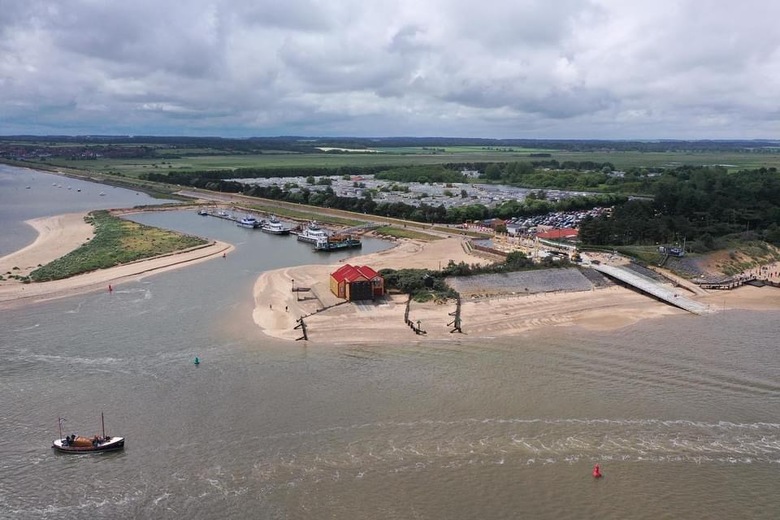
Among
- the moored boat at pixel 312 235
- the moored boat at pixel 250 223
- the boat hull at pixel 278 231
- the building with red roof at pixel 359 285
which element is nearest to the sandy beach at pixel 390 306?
the building with red roof at pixel 359 285

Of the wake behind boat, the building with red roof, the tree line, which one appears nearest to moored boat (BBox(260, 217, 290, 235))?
the tree line

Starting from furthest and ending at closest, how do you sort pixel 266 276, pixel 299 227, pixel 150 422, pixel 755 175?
1. pixel 755 175
2. pixel 299 227
3. pixel 266 276
4. pixel 150 422

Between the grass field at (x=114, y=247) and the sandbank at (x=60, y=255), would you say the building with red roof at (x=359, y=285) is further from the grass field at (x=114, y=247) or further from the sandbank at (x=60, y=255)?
the grass field at (x=114, y=247)

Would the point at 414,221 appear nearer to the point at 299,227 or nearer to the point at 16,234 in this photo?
the point at 299,227

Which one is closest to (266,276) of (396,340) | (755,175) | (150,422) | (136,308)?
(136,308)

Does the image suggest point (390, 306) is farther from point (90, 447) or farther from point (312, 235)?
point (312, 235)

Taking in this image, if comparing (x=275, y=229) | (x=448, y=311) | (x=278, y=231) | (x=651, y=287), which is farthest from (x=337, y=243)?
(x=651, y=287)

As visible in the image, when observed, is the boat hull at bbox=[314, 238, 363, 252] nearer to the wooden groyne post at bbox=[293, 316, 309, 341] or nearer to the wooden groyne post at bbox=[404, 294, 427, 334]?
the wooden groyne post at bbox=[404, 294, 427, 334]
